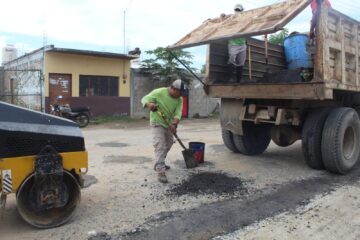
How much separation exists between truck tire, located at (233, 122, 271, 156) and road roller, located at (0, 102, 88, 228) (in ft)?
13.6

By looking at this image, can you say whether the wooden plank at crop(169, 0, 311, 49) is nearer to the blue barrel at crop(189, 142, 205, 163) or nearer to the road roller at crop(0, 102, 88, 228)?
the blue barrel at crop(189, 142, 205, 163)

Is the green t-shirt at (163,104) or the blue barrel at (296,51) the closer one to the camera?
the green t-shirt at (163,104)

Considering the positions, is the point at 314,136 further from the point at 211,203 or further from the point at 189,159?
the point at 211,203

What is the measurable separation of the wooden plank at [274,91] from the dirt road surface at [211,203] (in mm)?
1253

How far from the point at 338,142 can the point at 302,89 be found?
43.0 inches

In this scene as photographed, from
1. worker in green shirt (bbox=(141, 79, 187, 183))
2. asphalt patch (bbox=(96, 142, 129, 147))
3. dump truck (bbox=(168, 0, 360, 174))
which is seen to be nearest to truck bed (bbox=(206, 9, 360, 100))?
dump truck (bbox=(168, 0, 360, 174))

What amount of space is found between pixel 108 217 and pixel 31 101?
1366cm

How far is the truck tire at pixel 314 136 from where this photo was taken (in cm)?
623

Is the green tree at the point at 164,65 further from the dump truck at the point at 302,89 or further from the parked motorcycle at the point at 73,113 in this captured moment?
the dump truck at the point at 302,89

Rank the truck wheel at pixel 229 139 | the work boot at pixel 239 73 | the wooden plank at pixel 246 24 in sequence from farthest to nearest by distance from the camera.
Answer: the truck wheel at pixel 229 139
the work boot at pixel 239 73
the wooden plank at pixel 246 24

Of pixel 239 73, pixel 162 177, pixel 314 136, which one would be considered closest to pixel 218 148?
pixel 239 73

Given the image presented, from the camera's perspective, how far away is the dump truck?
18.5 ft

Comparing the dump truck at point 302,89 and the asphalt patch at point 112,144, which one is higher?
the dump truck at point 302,89

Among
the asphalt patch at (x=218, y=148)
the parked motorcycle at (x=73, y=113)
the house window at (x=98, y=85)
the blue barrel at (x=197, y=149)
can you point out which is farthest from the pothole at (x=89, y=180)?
the house window at (x=98, y=85)
